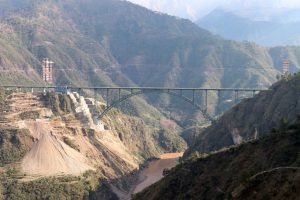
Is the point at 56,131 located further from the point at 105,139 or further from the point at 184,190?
the point at 184,190

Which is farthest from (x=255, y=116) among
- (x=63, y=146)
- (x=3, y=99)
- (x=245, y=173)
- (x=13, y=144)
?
(x=3, y=99)

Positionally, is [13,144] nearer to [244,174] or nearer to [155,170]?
[155,170]

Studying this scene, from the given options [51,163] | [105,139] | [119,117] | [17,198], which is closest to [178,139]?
[119,117]

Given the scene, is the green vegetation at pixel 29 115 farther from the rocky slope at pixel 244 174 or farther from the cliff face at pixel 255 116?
the rocky slope at pixel 244 174

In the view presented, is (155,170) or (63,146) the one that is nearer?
(63,146)

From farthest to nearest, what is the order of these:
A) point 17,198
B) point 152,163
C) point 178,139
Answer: point 178,139, point 152,163, point 17,198

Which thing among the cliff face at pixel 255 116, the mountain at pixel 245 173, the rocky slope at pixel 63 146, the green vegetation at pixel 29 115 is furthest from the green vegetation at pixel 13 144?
the mountain at pixel 245 173
